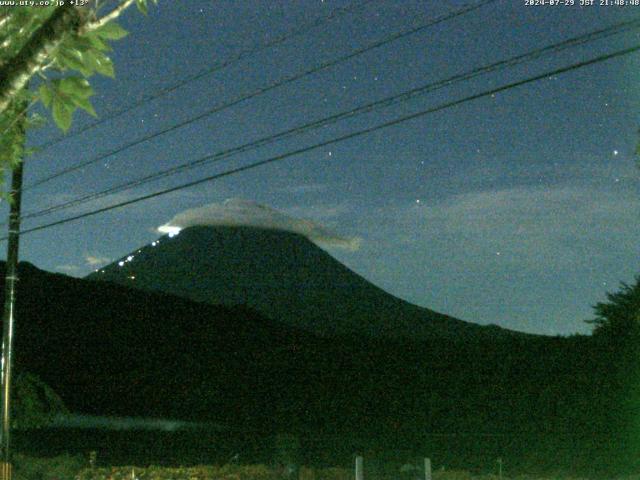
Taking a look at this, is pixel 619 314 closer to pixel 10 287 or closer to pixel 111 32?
pixel 10 287

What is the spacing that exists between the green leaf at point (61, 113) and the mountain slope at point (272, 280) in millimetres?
53248

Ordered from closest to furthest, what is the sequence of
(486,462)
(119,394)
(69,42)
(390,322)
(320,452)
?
(69,42), (486,462), (320,452), (119,394), (390,322)

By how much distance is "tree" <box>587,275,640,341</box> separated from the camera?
21.9 meters

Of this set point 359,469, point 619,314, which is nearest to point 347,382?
point 619,314

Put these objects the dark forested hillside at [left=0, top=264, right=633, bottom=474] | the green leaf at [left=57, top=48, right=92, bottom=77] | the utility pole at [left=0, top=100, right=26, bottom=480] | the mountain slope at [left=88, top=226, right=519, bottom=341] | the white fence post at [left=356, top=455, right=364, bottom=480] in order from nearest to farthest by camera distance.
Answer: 1. the green leaf at [left=57, top=48, right=92, bottom=77]
2. the white fence post at [left=356, top=455, right=364, bottom=480]
3. the utility pole at [left=0, top=100, right=26, bottom=480]
4. the dark forested hillside at [left=0, top=264, right=633, bottom=474]
5. the mountain slope at [left=88, top=226, right=519, bottom=341]

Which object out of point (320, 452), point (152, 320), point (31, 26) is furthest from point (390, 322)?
point (31, 26)

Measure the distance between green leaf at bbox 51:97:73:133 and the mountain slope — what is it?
53.2 metres

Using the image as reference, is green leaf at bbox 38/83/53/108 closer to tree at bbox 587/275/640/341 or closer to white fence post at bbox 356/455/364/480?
white fence post at bbox 356/455/364/480

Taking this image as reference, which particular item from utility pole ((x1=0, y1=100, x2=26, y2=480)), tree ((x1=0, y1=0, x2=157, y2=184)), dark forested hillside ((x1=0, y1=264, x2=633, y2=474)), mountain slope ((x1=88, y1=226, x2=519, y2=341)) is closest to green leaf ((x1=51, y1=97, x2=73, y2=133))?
tree ((x1=0, y1=0, x2=157, y2=184))

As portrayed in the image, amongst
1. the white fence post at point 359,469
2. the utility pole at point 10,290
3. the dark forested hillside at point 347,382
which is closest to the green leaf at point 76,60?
the white fence post at point 359,469

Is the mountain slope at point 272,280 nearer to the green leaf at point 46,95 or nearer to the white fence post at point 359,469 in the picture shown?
the white fence post at point 359,469

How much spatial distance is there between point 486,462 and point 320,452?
3.32m

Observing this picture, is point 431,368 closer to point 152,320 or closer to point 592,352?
point 592,352

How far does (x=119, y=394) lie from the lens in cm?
3062
